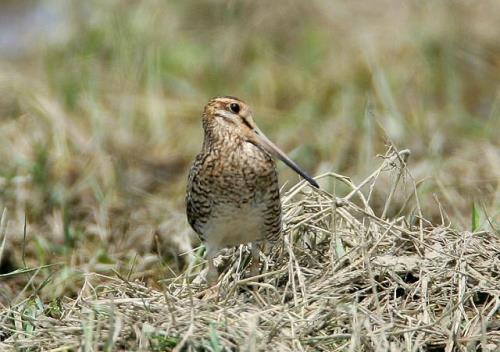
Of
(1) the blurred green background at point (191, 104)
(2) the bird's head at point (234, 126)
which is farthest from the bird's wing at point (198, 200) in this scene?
(1) the blurred green background at point (191, 104)

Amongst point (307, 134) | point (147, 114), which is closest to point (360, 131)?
point (307, 134)

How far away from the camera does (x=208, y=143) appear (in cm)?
500

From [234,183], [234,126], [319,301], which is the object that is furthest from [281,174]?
[319,301]

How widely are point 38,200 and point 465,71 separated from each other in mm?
4318

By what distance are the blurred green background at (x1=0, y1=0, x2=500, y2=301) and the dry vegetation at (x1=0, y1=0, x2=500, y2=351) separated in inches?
0.8

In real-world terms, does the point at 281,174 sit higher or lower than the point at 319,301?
lower

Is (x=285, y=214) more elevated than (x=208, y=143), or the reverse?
(x=208, y=143)

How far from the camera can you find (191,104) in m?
8.97

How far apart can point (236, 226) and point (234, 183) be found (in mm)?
192

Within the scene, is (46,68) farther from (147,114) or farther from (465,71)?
(465,71)

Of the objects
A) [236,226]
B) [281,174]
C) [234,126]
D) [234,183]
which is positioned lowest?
[281,174]

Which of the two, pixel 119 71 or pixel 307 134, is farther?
pixel 119 71

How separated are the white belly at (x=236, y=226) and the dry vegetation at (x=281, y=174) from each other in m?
0.20

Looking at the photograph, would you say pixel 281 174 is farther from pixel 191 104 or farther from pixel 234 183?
pixel 234 183
